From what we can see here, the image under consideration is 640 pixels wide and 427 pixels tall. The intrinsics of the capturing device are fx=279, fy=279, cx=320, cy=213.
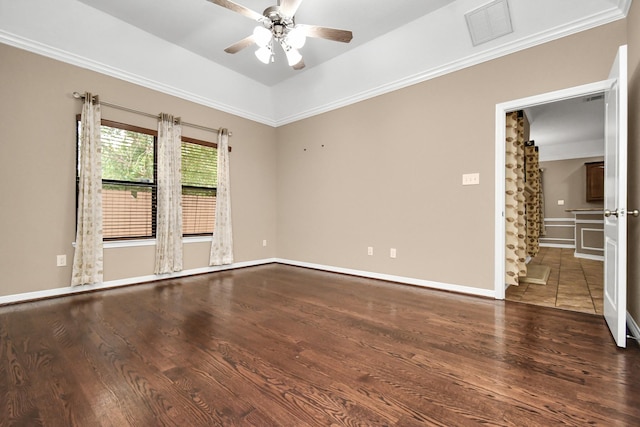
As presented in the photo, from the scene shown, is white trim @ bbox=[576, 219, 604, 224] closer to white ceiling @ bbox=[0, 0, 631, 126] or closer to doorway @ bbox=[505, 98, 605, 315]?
doorway @ bbox=[505, 98, 605, 315]

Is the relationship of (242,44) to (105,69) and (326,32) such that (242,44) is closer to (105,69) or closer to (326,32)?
(326,32)

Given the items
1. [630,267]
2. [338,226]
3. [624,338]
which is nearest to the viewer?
[624,338]

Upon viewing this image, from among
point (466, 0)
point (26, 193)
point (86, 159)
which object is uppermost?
point (466, 0)

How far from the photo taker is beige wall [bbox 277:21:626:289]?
2.87 metres

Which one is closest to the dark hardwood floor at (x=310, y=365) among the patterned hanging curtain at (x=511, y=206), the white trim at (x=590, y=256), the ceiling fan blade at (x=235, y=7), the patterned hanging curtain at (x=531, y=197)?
the patterned hanging curtain at (x=511, y=206)

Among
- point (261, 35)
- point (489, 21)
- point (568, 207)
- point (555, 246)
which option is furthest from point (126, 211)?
point (568, 207)

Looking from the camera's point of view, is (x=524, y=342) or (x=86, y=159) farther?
(x=86, y=159)

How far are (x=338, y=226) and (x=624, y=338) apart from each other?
10.6 ft

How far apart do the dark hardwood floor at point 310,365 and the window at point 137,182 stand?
3.73 ft

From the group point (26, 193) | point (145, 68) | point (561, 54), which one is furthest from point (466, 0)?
point (26, 193)

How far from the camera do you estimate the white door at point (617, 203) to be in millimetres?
1853

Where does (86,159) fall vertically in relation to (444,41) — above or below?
below

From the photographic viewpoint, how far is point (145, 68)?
3729 mm

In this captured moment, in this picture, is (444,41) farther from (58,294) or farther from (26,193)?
(58,294)
